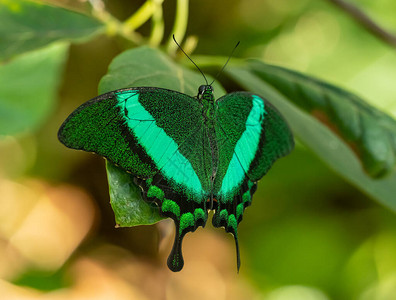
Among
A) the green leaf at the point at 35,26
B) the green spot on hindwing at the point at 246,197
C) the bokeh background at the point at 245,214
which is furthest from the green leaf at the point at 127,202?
the bokeh background at the point at 245,214

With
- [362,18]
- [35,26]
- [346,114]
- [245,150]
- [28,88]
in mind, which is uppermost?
[362,18]

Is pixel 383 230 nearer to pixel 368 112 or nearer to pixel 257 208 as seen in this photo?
pixel 257 208

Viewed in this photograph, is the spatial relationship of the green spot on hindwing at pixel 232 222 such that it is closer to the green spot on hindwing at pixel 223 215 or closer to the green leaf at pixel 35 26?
the green spot on hindwing at pixel 223 215

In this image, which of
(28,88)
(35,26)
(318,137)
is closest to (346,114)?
(318,137)

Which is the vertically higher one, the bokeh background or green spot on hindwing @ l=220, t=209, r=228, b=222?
green spot on hindwing @ l=220, t=209, r=228, b=222

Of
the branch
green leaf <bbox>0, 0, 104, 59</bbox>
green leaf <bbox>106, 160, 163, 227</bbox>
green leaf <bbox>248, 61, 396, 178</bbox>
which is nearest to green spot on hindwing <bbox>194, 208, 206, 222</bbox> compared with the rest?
green leaf <bbox>106, 160, 163, 227</bbox>

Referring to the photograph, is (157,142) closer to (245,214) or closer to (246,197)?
(246,197)

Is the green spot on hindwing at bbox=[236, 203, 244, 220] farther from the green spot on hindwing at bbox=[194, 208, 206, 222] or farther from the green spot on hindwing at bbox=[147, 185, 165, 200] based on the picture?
the green spot on hindwing at bbox=[147, 185, 165, 200]
